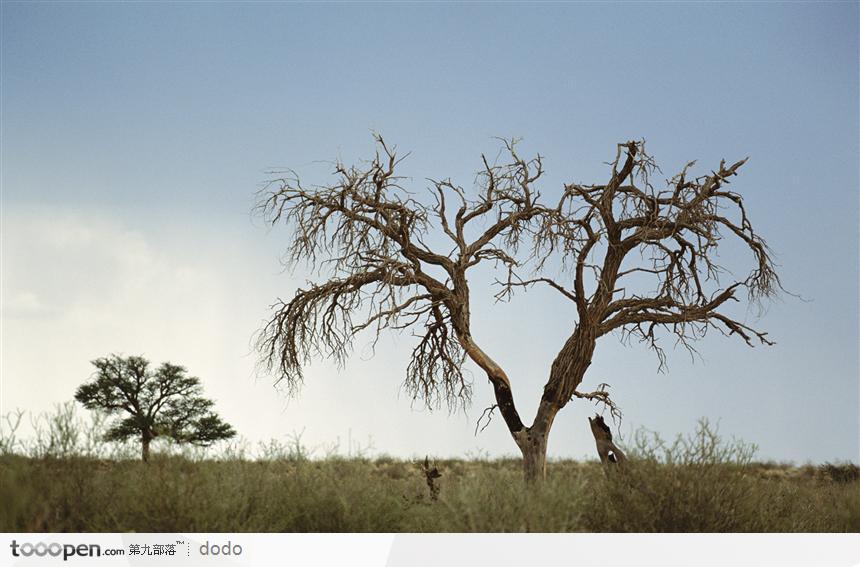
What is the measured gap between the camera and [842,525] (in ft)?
40.7

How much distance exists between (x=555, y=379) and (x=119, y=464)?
683 centimetres

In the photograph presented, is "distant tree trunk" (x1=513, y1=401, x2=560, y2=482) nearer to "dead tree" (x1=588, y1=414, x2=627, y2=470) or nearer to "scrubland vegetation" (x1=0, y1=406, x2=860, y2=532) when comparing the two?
"dead tree" (x1=588, y1=414, x2=627, y2=470)

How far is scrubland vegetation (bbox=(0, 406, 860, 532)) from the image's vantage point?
8383 mm
